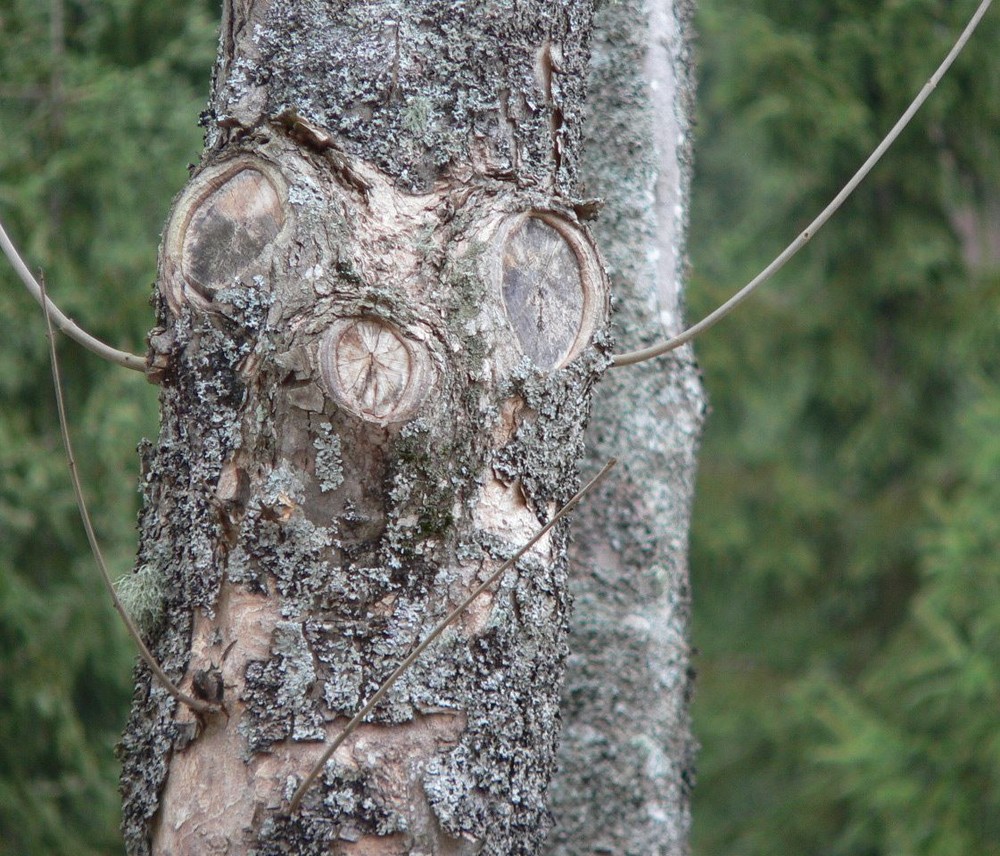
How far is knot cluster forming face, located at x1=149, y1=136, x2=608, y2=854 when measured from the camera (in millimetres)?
973

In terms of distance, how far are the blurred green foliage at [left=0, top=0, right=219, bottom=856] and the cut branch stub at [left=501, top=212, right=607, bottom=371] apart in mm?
2606

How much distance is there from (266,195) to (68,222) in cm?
304

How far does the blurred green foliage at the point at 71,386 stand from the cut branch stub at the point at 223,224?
8.24ft

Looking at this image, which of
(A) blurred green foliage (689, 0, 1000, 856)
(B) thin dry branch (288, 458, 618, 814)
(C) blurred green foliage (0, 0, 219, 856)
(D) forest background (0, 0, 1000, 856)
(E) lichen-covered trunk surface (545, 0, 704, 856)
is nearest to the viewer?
(B) thin dry branch (288, 458, 618, 814)

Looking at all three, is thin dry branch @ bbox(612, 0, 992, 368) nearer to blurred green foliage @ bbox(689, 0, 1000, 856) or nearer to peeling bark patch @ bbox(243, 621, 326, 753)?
peeling bark patch @ bbox(243, 621, 326, 753)

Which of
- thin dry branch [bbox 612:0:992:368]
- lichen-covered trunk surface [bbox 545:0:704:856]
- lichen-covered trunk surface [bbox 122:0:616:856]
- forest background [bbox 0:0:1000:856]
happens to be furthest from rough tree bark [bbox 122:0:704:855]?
forest background [bbox 0:0:1000:856]

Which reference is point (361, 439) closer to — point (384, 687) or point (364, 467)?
point (364, 467)

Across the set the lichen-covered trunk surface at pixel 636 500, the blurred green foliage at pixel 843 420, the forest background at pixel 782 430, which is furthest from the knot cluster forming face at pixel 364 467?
the blurred green foliage at pixel 843 420

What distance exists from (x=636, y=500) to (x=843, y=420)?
3529 millimetres

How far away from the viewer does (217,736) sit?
0.99 metres

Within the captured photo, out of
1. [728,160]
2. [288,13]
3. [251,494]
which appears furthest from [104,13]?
[728,160]

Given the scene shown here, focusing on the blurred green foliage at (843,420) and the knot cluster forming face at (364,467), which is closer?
the knot cluster forming face at (364,467)

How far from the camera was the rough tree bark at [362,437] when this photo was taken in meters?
0.97

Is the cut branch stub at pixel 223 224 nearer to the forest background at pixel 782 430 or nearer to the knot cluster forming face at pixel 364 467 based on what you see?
the knot cluster forming face at pixel 364 467
